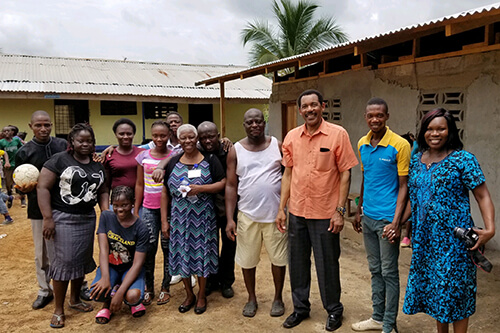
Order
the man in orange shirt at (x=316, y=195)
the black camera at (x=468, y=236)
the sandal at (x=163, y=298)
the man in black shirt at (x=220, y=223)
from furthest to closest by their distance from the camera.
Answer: the sandal at (x=163, y=298), the man in black shirt at (x=220, y=223), the man in orange shirt at (x=316, y=195), the black camera at (x=468, y=236)

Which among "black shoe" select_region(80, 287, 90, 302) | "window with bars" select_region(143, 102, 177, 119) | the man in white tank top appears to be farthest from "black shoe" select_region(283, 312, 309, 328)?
"window with bars" select_region(143, 102, 177, 119)

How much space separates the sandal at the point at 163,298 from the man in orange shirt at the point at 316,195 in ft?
3.94

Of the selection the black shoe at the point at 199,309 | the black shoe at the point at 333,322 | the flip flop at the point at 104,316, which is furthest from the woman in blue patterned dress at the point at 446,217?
the flip flop at the point at 104,316

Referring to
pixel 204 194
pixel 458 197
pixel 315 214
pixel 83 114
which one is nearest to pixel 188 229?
pixel 204 194

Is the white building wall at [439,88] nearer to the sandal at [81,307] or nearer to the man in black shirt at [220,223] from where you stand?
the man in black shirt at [220,223]

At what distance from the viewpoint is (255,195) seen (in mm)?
3354

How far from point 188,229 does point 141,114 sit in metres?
11.2

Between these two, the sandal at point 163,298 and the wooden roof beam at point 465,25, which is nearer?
the wooden roof beam at point 465,25

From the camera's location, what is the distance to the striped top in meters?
3.65

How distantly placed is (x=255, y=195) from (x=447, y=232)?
148 centimetres

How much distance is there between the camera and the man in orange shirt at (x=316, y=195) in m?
3.01

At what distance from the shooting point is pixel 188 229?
3475 mm

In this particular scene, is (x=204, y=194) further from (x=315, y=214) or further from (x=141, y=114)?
(x=141, y=114)

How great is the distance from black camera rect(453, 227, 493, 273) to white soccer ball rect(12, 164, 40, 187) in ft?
10.6
